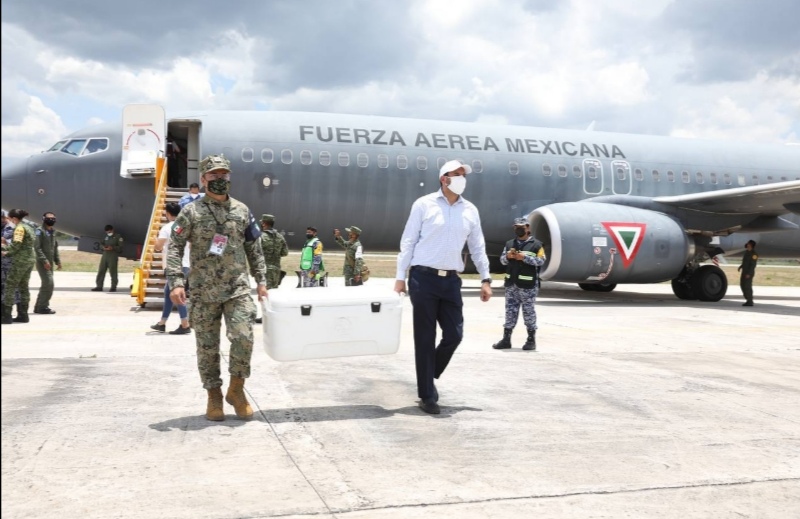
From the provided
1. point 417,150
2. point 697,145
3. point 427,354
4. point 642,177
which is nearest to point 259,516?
point 427,354

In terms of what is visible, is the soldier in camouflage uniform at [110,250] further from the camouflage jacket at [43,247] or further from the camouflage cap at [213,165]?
the camouflage cap at [213,165]

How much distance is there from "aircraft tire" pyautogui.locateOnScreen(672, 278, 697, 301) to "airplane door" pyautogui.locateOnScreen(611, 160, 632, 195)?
8.06 ft

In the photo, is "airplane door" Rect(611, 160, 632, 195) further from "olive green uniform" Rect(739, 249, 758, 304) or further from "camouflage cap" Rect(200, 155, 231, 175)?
"camouflage cap" Rect(200, 155, 231, 175)

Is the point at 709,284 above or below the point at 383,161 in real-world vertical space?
below

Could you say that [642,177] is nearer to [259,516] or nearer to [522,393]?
[522,393]

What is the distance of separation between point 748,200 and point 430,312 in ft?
44.1

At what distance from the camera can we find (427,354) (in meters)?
5.58

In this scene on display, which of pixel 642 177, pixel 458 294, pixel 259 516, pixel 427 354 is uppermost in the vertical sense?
pixel 642 177

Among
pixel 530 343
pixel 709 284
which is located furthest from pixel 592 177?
pixel 530 343

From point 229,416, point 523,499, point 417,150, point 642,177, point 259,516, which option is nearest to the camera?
point 259,516

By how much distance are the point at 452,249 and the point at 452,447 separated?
5.34ft

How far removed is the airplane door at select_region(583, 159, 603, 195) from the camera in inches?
728

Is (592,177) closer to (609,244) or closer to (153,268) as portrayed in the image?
(609,244)

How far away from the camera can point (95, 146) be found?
16031 millimetres
